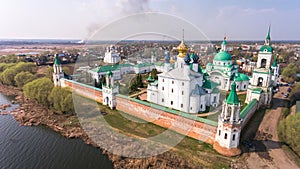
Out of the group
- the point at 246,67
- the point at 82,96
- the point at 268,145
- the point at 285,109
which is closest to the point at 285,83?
the point at 246,67

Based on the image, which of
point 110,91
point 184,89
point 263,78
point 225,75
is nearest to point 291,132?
point 263,78

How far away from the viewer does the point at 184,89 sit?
20.5m

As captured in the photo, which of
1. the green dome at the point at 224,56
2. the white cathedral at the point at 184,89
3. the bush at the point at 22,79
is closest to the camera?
the white cathedral at the point at 184,89

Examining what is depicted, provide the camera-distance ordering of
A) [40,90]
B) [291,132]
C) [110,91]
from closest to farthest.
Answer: [291,132] → [110,91] → [40,90]

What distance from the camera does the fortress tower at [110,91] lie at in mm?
22322

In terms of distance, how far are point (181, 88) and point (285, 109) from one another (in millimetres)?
14163

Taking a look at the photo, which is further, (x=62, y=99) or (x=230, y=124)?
(x=62, y=99)

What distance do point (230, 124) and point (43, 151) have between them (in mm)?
16622

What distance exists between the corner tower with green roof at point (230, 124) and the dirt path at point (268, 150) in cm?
148

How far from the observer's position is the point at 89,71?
37.7m

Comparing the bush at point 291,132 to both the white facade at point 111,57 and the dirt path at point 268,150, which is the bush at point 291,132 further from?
the white facade at point 111,57

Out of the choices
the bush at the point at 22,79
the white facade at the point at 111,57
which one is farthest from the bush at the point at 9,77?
the white facade at the point at 111,57

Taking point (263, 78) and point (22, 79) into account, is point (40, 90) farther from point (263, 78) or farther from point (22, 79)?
→ point (263, 78)

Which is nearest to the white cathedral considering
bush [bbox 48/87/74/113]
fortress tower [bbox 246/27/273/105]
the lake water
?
fortress tower [bbox 246/27/273/105]
